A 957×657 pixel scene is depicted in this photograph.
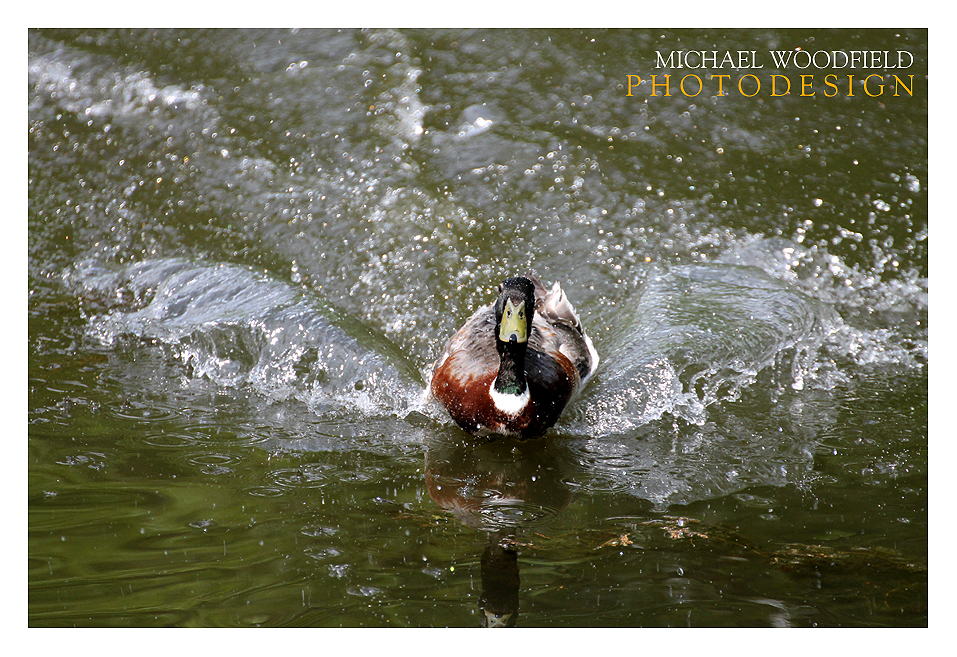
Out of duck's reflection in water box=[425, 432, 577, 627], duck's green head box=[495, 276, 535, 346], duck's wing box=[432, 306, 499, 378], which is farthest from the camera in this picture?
duck's wing box=[432, 306, 499, 378]

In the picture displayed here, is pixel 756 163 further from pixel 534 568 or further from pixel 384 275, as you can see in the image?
pixel 534 568

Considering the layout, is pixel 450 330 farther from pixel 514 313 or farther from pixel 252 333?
pixel 514 313

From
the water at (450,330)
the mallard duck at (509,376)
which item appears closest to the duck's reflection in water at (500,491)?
the water at (450,330)

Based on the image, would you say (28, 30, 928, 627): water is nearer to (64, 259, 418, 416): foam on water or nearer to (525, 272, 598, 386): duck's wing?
(64, 259, 418, 416): foam on water

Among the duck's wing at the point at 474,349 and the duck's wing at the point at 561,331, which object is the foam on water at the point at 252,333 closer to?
the duck's wing at the point at 474,349

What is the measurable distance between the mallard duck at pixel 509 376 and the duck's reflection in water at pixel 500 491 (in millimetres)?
151

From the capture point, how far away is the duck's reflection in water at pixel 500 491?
146 inches

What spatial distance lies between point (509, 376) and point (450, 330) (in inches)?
70.2

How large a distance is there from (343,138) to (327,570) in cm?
583

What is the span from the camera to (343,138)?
8.60 metres

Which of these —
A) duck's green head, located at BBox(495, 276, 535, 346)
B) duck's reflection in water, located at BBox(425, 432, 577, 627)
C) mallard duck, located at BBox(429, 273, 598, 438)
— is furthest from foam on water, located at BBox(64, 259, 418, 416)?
duck's green head, located at BBox(495, 276, 535, 346)

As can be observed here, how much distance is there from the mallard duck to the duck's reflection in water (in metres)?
0.15

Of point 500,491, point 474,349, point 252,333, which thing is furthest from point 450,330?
point 500,491

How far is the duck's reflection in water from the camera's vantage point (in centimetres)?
372
